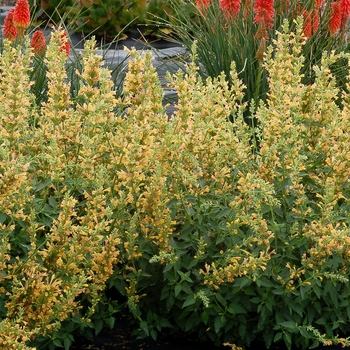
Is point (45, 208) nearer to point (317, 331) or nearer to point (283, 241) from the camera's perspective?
point (283, 241)

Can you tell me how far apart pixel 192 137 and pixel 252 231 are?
1.36 feet

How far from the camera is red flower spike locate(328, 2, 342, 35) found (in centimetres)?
523

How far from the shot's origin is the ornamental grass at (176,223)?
2893 mm

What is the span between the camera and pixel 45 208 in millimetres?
3074

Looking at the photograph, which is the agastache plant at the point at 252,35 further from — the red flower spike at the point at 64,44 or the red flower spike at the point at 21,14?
the red flower spike at the point at 21,14

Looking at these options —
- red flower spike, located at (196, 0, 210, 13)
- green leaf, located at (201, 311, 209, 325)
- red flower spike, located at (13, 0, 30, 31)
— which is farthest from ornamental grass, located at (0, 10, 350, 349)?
red flower spike, located at (196, 0, 210, 13)

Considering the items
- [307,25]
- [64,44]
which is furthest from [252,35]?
[64,44]

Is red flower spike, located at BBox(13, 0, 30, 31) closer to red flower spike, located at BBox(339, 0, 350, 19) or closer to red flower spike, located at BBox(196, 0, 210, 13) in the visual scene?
red flower spike, located at BBox(196, 0, 210, 13)

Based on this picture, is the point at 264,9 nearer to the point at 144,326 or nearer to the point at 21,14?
the point at 21,14

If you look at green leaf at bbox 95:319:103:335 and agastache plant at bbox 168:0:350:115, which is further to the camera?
agastache plant at bbox 168:0:350:115

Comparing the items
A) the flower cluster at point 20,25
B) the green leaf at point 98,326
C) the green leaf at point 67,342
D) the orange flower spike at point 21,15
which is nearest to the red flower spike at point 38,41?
the flower cluster at point 20,25

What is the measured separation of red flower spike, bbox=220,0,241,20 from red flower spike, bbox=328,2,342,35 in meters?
0.60

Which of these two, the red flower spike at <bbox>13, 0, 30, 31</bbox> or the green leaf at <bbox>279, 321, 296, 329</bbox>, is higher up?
the red flower spike at <bbox>13, 0, 30, 31</bbox>

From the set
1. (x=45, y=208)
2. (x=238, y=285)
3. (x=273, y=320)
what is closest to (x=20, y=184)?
(x=45, y=208)
